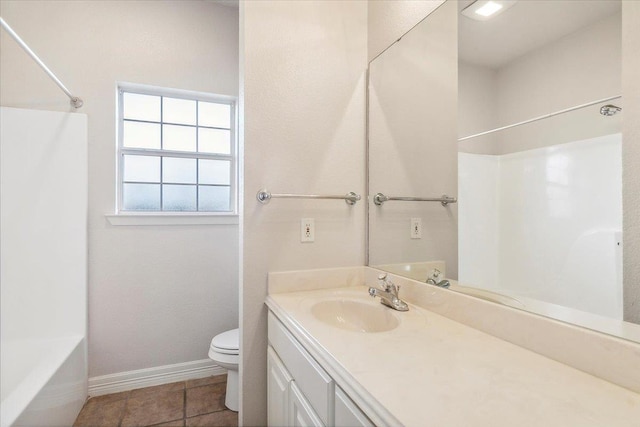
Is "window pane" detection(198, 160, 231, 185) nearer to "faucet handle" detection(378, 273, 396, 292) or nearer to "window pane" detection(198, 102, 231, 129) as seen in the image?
"window pane" detection(198, 102, 231, 129)

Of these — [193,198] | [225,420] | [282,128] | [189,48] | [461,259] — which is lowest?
[225,420]

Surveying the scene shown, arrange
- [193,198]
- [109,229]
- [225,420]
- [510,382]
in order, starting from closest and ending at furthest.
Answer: [510,382]
[225,420]
[109,229]
[193,198]

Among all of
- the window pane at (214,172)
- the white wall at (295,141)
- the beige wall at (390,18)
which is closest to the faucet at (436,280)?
the white wall at (295,141)

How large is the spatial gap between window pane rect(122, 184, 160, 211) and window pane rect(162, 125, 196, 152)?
12.6 inches

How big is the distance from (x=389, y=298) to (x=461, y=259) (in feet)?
1.01

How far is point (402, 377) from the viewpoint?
69 cm

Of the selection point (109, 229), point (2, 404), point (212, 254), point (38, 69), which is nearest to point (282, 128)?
point (212, 254)

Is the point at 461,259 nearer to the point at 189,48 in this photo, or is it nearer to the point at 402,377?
the point at 402,377

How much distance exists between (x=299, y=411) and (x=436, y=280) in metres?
0.68

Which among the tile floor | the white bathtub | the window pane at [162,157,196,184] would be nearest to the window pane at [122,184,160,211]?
the window pane at [162,157,196,184]

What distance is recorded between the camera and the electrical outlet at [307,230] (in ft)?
4.98

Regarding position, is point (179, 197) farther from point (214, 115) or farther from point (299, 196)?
point (299, 196)

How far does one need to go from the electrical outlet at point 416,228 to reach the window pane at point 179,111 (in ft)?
6.08

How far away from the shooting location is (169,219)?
2188 millimetres
